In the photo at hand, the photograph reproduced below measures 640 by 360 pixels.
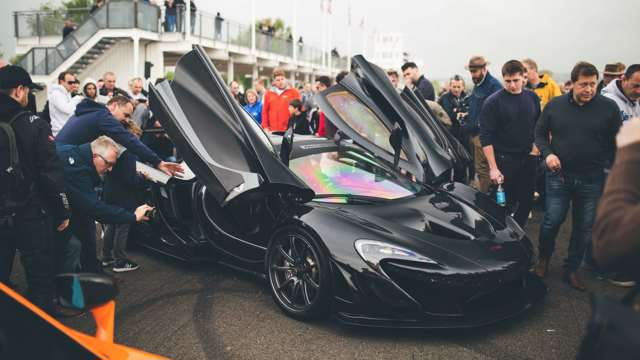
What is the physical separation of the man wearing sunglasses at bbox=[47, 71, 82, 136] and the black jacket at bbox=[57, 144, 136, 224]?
4185 millimetres

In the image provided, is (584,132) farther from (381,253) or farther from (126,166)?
(126,166)

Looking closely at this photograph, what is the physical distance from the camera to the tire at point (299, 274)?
361 cm

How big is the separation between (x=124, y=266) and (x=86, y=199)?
1336 millimetres

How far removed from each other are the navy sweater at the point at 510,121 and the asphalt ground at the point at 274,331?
4.67 ft

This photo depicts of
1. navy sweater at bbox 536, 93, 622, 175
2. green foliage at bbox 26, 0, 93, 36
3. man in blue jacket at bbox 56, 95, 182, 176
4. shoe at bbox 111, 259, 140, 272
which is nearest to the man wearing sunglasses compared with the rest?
man in blue jacket at bbox 56, 95, 182, 176

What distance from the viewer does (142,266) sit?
5.18 metres

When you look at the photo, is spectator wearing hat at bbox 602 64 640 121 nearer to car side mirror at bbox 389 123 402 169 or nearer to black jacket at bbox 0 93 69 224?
car side mirror at bbox 389 123 402 169

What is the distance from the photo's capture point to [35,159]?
3363 mm

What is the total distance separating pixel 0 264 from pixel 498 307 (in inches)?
125

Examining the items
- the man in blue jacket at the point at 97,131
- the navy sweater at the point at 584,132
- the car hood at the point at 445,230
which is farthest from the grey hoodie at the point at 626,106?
the man in blue jacket at the point at 97,131

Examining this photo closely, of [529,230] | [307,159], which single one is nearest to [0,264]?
[307,159]

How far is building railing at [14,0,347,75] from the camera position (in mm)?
22219

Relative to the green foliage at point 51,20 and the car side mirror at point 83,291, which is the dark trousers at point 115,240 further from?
the green foliage at point 51,20

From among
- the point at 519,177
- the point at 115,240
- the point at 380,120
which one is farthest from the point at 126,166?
the point at 519,177
